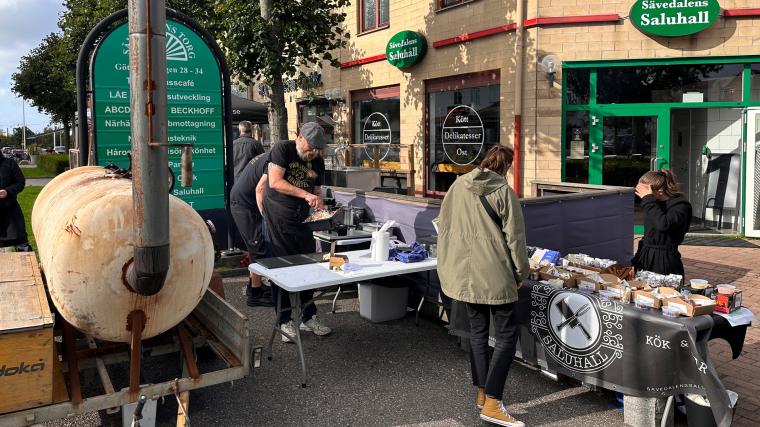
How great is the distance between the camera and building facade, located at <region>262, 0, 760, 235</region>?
969cm

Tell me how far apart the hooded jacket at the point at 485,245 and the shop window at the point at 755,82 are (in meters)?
7.88

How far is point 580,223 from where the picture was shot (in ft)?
21.7

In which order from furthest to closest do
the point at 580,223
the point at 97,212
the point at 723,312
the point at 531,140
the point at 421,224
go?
the point at 531,140 < the point at 580,223 < the point at 421,224 < the point at 723,312 < the point at 97,212

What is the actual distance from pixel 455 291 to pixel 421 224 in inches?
80.1

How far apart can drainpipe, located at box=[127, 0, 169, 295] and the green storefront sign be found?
4351 millimetres

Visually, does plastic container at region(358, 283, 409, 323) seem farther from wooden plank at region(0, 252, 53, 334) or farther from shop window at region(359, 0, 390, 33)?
shop window at region(359, 0, 390, 33)

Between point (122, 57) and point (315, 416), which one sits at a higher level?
point (122, 57)

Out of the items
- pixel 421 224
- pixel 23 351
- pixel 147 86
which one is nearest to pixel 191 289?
pixel 23 351

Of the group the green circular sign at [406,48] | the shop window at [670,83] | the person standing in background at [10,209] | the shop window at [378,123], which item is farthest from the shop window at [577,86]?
the person standing in background at [10,209]

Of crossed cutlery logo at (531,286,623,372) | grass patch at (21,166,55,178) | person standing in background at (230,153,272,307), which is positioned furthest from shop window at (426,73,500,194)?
grass patch at (21,166,55,178)

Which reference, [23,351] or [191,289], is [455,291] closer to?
[191,289]

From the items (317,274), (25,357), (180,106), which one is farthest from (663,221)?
(180,106)

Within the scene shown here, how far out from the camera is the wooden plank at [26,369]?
292cm

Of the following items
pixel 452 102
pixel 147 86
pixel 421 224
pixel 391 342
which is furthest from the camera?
pixel 452 102
